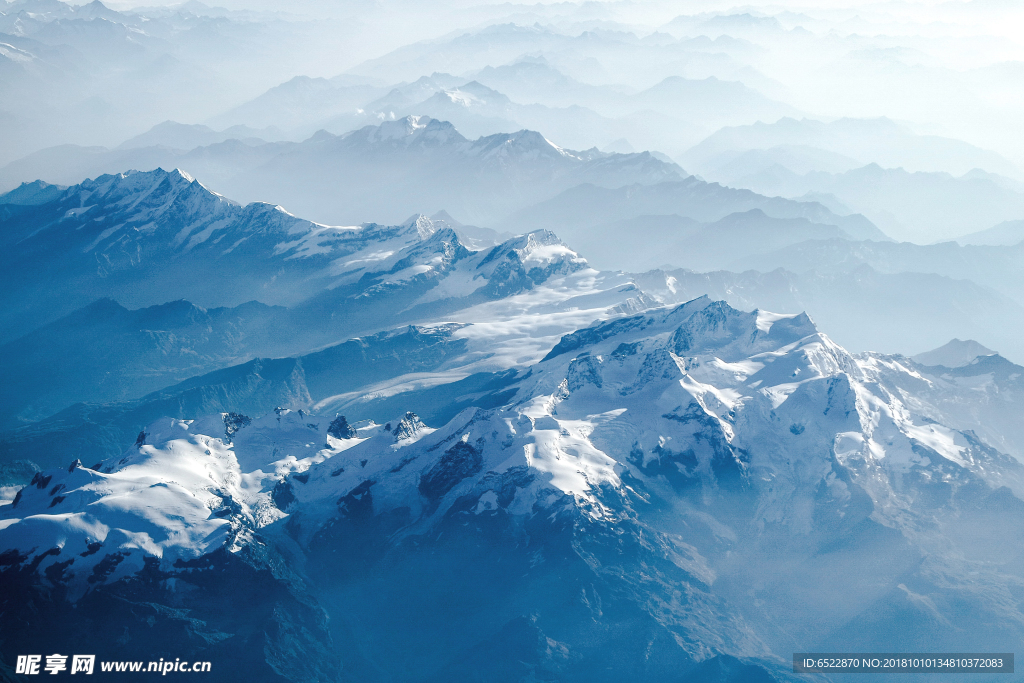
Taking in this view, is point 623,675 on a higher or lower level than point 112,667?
lower

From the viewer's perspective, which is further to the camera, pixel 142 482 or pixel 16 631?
pixel 142 482

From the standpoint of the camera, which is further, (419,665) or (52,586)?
(419,665)

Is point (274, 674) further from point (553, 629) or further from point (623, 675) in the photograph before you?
point (623, 675)

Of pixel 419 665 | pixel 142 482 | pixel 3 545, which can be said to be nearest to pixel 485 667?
pixel 419 665

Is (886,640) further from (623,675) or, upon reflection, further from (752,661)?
(623,675)

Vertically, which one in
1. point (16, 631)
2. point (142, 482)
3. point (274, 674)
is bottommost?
point (274, 674)

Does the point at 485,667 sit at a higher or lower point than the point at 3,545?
lower

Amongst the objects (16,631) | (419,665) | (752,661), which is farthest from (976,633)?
(16,631)

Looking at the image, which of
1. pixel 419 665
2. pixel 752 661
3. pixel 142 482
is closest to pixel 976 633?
pixel 752 661
